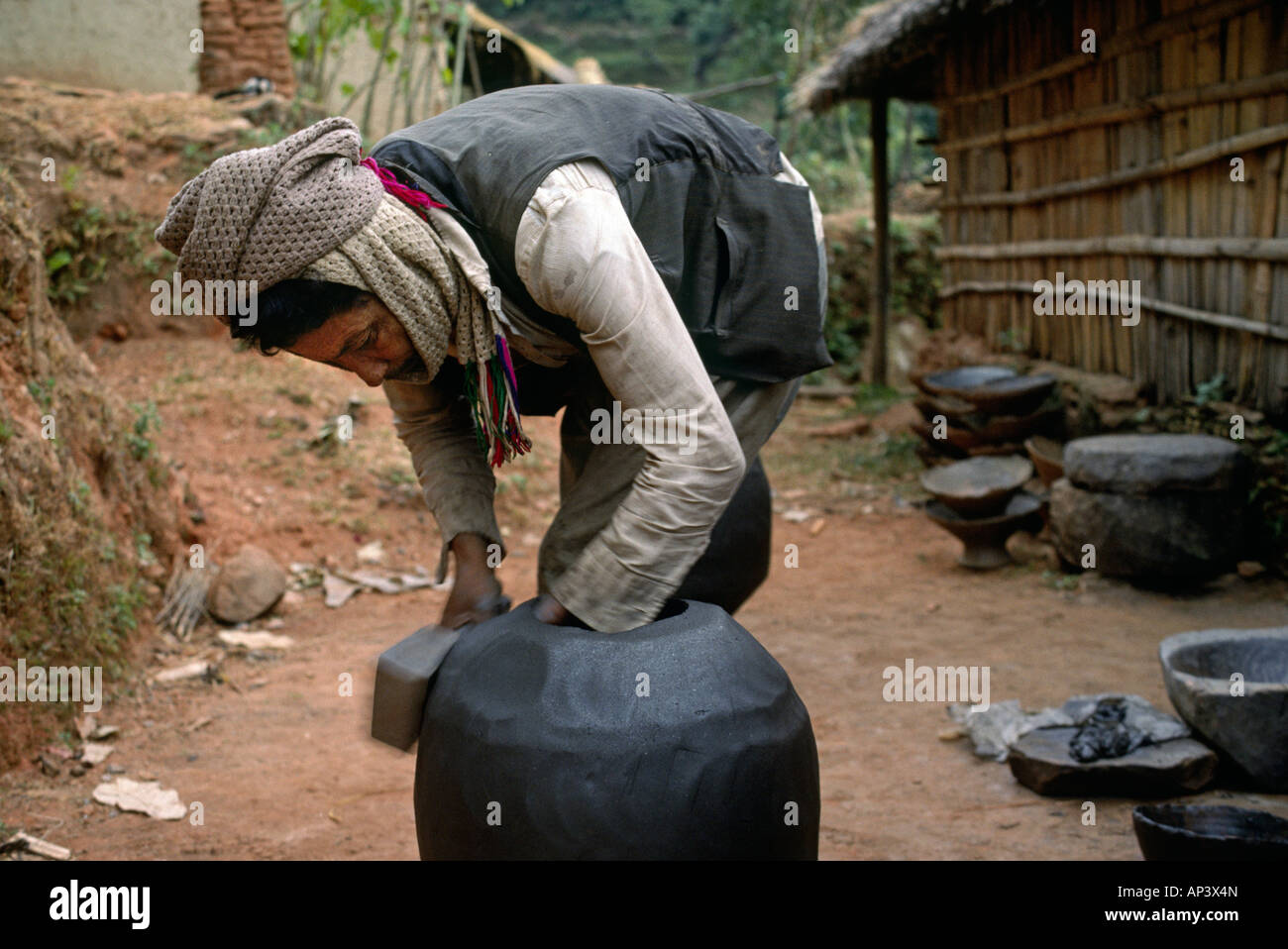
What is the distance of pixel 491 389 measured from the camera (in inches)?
89.1

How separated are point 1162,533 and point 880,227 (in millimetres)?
6091

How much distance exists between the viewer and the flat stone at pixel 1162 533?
17.7ft

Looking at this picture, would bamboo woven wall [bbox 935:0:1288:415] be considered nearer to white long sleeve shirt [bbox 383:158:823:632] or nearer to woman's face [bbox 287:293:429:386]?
white long sleeve shirt [bbox 383:158:823:632]

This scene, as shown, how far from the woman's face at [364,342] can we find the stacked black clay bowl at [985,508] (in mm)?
4774

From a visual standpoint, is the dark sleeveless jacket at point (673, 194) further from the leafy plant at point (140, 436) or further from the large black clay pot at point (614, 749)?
the leafy plant at point (140, 436)

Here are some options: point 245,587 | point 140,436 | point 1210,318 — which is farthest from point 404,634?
point 1210,318

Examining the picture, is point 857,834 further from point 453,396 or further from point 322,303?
point 322,303

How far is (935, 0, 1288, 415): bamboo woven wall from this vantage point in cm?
561

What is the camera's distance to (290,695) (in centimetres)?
476

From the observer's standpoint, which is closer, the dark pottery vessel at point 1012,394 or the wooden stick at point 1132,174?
the wooden stick at point 1132,174

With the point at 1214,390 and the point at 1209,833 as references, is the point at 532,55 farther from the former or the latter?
the point at 1209,833

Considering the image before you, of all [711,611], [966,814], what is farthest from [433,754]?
[966,814]

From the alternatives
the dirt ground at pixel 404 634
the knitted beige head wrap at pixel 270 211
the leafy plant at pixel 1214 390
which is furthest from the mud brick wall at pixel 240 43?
the knitted beige head wrap at pixel 270 211
